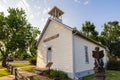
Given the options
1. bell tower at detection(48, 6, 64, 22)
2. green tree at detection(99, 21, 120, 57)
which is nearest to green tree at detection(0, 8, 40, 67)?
bell tower at detection(48, 6, 64, 22)

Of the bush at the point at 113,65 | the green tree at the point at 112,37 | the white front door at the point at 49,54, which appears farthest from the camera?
the green tree at the point at 112,37

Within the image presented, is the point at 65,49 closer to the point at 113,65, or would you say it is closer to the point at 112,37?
the point at 113,65

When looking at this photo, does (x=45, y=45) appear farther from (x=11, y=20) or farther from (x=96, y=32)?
(x=96, y=32)

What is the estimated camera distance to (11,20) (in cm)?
2314

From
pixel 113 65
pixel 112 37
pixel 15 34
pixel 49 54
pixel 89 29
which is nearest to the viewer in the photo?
pixel 49 54

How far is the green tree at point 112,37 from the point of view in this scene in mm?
39600

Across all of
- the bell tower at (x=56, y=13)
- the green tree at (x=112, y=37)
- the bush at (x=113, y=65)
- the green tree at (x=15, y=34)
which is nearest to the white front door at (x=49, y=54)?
the bell tower at (x=56, y=13)

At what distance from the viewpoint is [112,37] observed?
138ft

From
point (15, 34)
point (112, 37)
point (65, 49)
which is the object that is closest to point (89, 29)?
point (112, 37)

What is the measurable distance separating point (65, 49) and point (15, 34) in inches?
484

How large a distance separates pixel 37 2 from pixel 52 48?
5509mm

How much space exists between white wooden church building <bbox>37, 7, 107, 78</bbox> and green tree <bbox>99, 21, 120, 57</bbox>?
23841 mm

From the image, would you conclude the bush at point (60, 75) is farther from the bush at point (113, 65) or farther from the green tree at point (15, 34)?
the bush at point (113, 65)

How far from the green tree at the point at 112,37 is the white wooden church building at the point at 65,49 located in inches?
939
